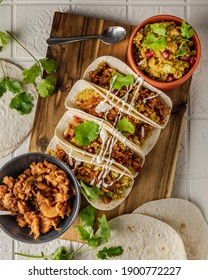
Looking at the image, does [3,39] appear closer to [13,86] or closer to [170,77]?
[13,86]

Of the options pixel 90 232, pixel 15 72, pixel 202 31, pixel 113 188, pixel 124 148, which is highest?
pixel 202 31

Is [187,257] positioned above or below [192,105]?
below

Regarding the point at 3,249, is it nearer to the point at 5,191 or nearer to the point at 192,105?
the point at 5,191

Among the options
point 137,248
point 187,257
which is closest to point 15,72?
point 137,248

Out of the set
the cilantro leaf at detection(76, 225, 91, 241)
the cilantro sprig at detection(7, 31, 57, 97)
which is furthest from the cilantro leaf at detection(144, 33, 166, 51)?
the cilantro leaf at detection(76, 225, 91, 241)

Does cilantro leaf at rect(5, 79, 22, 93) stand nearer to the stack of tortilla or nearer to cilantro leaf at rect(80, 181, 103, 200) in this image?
cilantro leaf at rect(80, 181, 103, 200)
